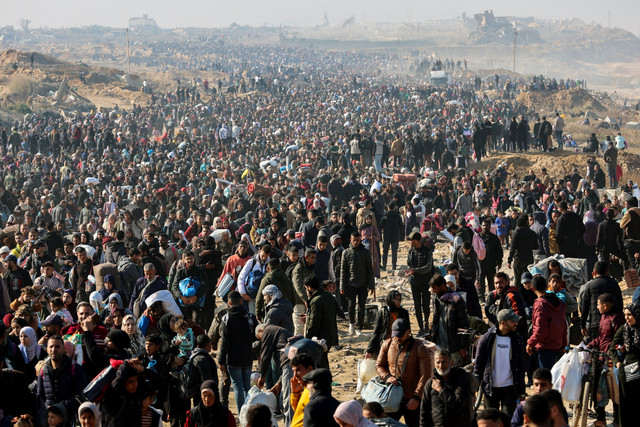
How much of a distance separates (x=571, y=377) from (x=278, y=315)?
2.84m

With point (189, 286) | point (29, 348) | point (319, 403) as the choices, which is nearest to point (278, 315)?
point (189, 286)

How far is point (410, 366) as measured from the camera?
6.83m

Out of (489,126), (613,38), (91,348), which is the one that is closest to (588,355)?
(91,348)

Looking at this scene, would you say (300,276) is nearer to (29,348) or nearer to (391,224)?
(29,348)

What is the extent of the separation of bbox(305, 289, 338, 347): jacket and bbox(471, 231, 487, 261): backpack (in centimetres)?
414

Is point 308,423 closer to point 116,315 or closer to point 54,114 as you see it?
point 116,315

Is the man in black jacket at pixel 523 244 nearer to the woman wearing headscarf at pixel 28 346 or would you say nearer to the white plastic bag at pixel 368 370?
the white plastic bag at pixel 368 370

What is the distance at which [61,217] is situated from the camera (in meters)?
18.6

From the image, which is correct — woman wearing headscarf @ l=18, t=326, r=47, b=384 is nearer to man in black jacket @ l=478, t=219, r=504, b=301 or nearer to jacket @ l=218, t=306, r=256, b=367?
jacket @ l=218, t=306, r=256, b=367

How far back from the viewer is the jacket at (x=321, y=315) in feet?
28.8

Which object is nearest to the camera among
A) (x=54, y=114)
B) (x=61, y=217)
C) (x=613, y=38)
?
(x=61, y=217)

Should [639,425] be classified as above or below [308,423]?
below

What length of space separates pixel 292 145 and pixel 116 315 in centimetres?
2542

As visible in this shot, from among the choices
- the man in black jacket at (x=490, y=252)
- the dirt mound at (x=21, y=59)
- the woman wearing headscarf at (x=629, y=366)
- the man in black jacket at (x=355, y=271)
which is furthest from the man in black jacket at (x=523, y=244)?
the dirt mound at (x=21, y=59)
